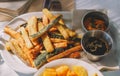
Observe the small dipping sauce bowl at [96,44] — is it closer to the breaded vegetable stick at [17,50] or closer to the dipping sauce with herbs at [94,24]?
the dipping sauce with herbs at [94,24]

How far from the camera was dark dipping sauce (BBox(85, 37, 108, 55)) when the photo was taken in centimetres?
83

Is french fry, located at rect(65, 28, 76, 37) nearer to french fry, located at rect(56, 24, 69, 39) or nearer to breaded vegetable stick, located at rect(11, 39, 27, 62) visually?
french fry, located at rect(56, 24, 69, 39)

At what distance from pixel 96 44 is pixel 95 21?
0.37 ft

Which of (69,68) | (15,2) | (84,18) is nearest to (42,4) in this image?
(15,2)

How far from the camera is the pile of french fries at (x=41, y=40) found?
2.74ft

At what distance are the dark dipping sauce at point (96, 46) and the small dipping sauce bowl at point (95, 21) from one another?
50 mm

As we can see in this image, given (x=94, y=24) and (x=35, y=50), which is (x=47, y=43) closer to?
(x=35, y=50)

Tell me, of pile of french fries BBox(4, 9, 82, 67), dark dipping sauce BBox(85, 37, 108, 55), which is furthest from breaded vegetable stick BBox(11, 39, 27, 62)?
dark dipping sauce BBox(85, 37, 108, 55)

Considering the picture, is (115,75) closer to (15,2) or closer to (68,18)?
(68,18)

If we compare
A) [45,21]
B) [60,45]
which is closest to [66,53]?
[60,45]

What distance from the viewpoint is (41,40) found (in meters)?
0.86

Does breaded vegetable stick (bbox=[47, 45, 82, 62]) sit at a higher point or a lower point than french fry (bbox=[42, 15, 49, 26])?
lower

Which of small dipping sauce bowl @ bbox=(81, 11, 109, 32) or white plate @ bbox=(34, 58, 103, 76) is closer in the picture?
white plate @ bbox=(34, 58, 103, 76)

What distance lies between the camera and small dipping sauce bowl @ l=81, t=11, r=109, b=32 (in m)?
0.91
